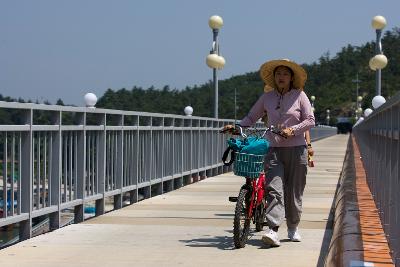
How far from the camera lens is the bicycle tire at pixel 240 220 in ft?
24.0

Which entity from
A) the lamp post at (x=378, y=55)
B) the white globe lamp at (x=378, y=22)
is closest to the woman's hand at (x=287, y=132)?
the lamp post at (x=378, y=55)

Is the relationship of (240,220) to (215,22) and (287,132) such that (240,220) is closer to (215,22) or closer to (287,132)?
(287,132)

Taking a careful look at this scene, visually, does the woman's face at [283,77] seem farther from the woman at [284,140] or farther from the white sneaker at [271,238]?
the white sneaker at [271,238]

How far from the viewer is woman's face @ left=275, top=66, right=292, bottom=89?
7473 mm

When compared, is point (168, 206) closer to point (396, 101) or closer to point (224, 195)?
point (224, 195)

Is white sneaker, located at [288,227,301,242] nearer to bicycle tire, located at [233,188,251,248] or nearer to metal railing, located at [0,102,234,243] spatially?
bicycle tire, located at [233,188,251,248]

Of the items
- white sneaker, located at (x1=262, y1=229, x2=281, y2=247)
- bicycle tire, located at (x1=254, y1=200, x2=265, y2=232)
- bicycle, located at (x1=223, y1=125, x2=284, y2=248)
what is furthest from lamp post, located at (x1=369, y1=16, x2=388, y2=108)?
white sneaker, located at (x1=262, y1=229, x2=281, y2=247)

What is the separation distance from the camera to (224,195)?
13969 mm

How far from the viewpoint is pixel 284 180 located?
7.64 meters

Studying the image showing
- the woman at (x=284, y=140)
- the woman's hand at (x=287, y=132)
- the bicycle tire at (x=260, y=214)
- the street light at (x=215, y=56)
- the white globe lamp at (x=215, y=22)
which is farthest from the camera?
the white globe lamp at (x=215, y=22)

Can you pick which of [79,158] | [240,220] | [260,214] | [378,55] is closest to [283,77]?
[240,220]

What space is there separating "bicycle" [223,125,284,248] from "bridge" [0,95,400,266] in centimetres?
18

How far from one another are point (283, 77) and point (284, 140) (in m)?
0.56

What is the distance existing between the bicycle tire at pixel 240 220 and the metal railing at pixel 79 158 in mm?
1957
